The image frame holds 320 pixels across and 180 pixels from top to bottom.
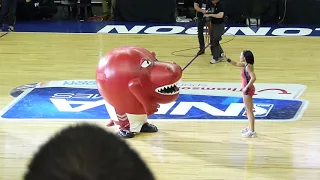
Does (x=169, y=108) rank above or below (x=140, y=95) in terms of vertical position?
below

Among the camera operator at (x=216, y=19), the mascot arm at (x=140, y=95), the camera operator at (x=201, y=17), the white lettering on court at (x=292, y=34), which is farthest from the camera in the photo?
the white lettering on court at (x=292, y=34)

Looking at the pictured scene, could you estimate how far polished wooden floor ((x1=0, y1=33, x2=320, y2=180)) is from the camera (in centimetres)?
496

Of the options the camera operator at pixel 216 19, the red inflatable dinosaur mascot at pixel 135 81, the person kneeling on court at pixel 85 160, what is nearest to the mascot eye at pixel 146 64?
the red inflatable dinosaur mascot at pixel 135 81

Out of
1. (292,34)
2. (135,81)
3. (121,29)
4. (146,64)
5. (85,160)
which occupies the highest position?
(85,160)

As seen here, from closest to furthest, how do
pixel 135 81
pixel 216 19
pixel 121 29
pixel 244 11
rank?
pixel 135 81, pixel 216 19, pixel 121 29, pixel 244 11

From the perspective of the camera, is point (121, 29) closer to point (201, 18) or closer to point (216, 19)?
point (201, 18)

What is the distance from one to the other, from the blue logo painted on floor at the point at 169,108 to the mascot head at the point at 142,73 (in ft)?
3.17

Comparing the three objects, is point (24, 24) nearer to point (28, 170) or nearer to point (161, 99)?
point (161, 99)

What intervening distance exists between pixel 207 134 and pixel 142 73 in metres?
1.04

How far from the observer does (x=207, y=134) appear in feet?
19.2

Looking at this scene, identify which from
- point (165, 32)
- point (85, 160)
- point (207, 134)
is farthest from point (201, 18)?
point (85, 160)

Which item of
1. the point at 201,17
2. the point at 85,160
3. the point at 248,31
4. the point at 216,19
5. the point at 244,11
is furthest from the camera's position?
the point at 244,11

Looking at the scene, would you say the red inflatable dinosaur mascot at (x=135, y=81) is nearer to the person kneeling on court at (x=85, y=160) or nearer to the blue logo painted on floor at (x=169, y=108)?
the blue logo painted on floor at (x=169, y=108)

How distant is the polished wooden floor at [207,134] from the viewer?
195 inches
